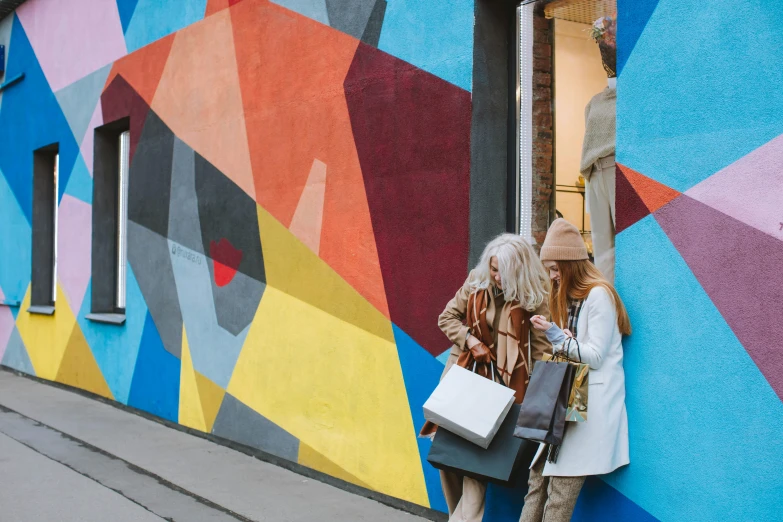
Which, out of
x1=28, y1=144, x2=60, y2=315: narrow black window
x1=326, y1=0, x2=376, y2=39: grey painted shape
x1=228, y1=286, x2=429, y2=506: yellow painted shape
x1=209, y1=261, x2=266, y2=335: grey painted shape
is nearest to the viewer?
x1=228, y1=286, x2=429, y2=506: yellow painted shape

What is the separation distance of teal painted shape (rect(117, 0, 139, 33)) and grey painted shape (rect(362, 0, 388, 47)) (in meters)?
4.51

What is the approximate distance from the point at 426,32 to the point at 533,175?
4.05 ft

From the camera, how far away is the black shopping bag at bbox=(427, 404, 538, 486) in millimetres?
3998

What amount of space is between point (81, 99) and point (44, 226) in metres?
2.48

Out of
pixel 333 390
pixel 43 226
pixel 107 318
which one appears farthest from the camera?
pixel 43 226

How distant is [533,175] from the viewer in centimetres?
485

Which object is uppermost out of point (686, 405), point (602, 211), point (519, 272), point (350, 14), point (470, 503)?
point (350, 14)

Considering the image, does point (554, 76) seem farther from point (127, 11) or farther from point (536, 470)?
point (127, 11)

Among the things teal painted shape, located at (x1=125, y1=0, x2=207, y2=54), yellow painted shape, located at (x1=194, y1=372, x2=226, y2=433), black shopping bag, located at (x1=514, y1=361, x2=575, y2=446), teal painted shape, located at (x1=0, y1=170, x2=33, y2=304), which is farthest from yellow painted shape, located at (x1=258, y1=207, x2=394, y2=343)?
teal painted shape, located at (x1=0, y1=170, x2=33, y2=304)

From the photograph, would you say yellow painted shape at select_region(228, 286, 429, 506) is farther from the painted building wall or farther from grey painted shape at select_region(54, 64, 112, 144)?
grey painted shape at select_region(54, 64, 112, 144)

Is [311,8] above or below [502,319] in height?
above

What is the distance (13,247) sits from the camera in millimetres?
12453

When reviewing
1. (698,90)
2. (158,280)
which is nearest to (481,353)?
(698,90)

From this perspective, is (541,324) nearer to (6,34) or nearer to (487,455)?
(487,455)
